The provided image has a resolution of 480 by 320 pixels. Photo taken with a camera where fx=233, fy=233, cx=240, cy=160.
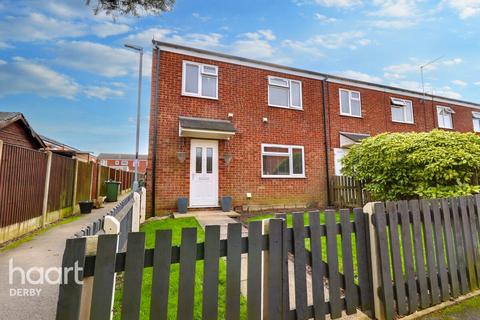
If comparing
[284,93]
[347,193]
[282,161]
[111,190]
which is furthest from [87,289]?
[111,190]

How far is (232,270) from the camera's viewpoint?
6.16 feet

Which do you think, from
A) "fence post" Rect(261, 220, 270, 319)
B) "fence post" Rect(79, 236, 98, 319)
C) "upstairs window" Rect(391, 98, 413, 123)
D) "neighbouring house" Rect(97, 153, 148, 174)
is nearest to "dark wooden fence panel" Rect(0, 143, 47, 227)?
"fence post" Rect(79, 236, 98, 319)

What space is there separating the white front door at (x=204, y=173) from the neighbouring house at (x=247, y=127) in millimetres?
37

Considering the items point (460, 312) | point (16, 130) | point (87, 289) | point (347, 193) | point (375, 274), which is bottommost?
point (460, 312)

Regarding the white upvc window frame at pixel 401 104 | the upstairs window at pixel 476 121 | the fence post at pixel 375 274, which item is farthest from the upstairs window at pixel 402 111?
the fence post at pixel 375 274

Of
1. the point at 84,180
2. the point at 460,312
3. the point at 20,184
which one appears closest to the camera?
the point at 460,312

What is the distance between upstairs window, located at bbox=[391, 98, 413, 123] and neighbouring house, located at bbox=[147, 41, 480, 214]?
41.0 inches

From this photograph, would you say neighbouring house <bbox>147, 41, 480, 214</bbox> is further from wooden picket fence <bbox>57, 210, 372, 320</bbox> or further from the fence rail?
wooden picket fence <bbox>57, 210, 372, 320</bbox>

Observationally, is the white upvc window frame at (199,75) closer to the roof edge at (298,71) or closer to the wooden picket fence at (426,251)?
the roof edge at (298,71)

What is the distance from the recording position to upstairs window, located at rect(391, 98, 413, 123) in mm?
13455

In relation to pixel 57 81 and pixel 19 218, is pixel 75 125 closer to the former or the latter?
pixel 57 81

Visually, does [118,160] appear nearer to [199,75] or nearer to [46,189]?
[199,75]

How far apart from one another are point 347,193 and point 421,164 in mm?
4017

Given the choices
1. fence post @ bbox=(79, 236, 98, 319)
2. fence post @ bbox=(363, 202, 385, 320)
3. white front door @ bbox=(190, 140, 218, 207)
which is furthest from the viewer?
white front door @ bbox=(190, 140, 218, 207)
